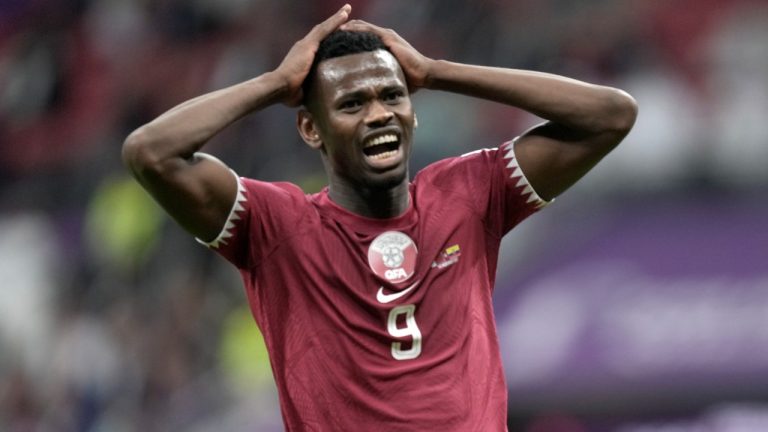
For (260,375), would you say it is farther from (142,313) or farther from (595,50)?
(595,50)

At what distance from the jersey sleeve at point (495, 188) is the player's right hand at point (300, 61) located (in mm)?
559

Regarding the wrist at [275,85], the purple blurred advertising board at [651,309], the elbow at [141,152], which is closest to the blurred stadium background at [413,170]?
the purple blurred advertising board at [651,309]

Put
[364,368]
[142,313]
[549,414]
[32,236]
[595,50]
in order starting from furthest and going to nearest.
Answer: [32,236]
[142,313]
[595,50]
[549,414]
[364,368]

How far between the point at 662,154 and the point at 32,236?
4.92 metres

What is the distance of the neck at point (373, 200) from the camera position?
14.1 feet

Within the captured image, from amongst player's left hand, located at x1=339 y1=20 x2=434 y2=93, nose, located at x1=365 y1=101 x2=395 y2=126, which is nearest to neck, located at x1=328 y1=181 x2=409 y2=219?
nose, located at x1=365 y1=101 x2=395 y2=126

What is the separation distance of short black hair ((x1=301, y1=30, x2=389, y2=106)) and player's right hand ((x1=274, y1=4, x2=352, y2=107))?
29 millimetres

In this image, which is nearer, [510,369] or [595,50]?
[510,369]

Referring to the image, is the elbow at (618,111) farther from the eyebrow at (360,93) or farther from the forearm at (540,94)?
the eyebrow at (360,93)

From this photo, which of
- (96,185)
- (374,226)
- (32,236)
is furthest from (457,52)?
(374,226)

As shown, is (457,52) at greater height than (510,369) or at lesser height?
greater

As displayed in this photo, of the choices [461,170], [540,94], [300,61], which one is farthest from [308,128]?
[540,94]

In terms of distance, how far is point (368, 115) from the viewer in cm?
420

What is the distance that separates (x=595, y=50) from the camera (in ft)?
28.9
